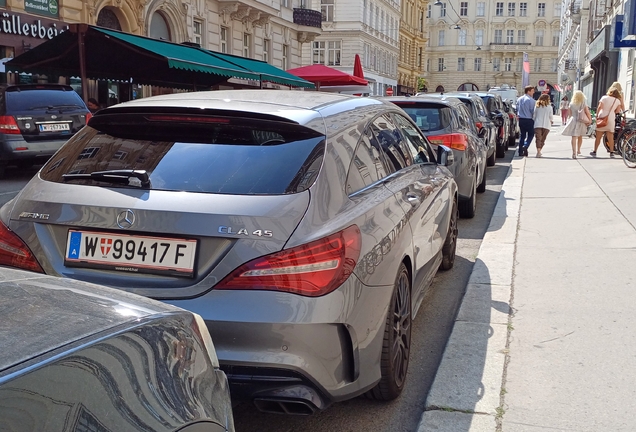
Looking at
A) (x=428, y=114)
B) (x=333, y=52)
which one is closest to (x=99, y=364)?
(x=428, y=114)

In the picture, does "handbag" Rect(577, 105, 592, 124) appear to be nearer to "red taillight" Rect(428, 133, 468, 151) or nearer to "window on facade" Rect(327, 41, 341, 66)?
"red taillight" Rect(428, 133, 468, 151)

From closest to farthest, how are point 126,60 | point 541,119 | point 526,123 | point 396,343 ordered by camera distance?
point 396,343 → point 541,119 → point 526,123 → point 126,60

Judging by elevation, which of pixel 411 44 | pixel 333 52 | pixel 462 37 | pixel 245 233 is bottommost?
pixel 245 233

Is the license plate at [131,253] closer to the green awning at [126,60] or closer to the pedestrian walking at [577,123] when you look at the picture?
the green awning at [126,60]

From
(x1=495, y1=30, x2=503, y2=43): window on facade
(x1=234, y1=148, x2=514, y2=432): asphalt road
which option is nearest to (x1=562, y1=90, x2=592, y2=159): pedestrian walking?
(x1=234, y1=148, x2=514, y2=432): asphalt road

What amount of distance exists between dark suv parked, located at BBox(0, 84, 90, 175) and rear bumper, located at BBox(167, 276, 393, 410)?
10.9 metres

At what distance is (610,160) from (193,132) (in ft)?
45.4

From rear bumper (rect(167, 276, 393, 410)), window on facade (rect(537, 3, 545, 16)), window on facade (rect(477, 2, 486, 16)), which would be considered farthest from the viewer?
window on facade (rect(537, 3, 545, 16))

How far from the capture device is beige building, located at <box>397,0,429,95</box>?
75562 millimetres

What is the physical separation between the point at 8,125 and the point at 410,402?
1085 centimetres

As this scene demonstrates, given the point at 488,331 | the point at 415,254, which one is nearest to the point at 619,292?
the point at 488,331

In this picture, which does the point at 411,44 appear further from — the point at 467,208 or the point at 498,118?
the point at 467,208

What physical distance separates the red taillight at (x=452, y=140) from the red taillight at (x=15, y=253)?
20.0ft

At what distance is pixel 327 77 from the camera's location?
24.5 meters
